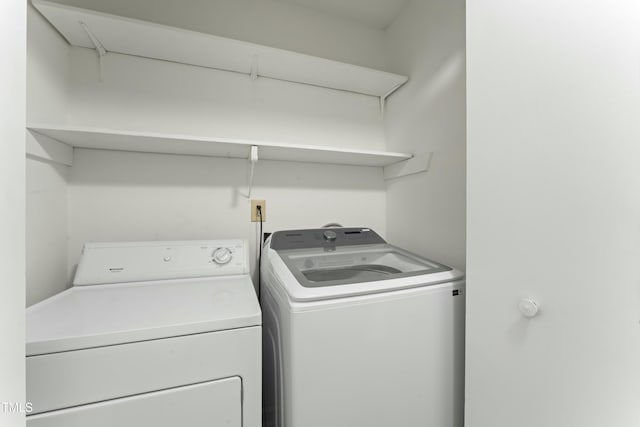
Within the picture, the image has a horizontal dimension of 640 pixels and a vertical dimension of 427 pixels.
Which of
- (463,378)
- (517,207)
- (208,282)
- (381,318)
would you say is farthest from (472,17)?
(208,282)

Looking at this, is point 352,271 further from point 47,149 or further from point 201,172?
point 47,149

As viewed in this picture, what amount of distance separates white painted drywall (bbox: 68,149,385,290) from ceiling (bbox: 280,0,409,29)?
3.72 feet

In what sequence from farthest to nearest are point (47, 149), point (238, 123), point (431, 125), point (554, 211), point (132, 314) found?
point (238, 123) → point (431, 125) → point (47, 149) → point (132, 314) → point (554, 211)

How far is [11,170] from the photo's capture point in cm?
52

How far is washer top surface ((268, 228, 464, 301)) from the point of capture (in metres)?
0.93

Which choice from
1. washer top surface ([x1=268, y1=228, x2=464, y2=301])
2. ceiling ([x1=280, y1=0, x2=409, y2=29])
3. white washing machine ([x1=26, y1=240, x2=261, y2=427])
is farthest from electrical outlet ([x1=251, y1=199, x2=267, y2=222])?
ceiling ([x1=280, y1=0, x2=409, y2=29])

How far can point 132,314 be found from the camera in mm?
848

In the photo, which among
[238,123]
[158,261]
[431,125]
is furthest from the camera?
[238,123]

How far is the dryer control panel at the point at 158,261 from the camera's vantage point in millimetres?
1186

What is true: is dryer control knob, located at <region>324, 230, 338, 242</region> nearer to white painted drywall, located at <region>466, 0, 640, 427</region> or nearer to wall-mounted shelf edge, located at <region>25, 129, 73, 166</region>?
white painted drywall, located at <region>466, 0, 640, 427</region>

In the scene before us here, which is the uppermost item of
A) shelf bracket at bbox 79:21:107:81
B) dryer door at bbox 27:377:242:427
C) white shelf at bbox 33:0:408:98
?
white shelf at bbox 33:0:408:98

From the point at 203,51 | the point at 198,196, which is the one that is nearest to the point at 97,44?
the point at 203,51

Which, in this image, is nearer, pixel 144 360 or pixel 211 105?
pixel 144 360

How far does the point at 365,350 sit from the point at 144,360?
2.32 feet
